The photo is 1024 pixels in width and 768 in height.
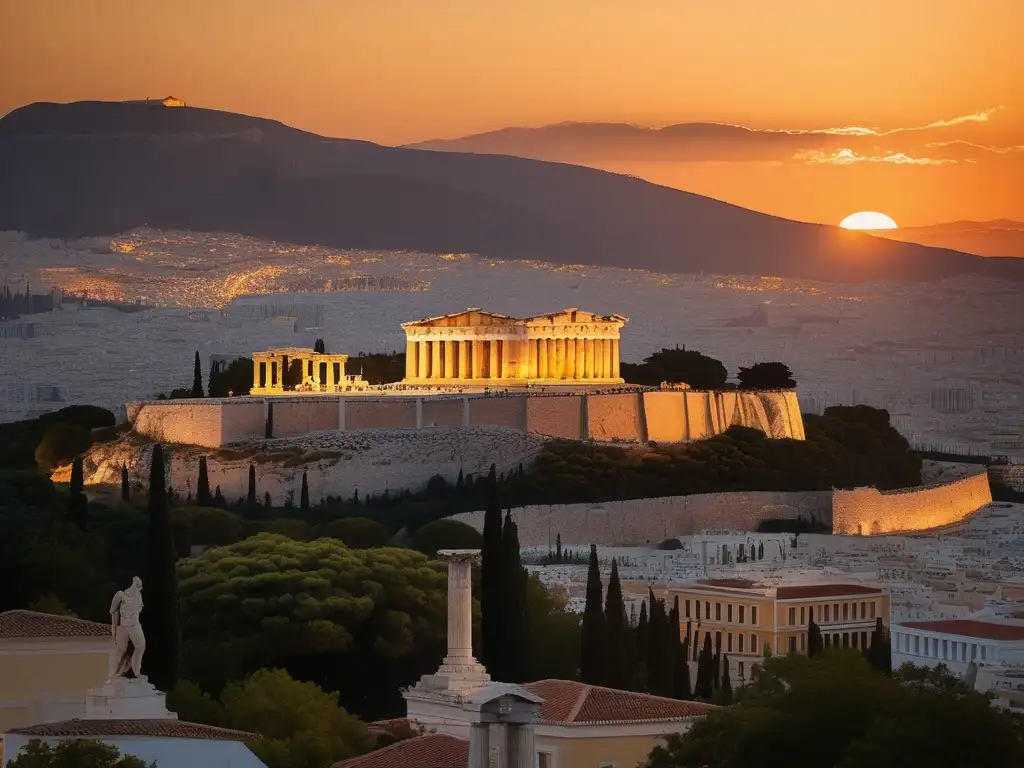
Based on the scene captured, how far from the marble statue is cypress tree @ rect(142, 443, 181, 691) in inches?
Result: 346

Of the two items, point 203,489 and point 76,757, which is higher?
point 203,489

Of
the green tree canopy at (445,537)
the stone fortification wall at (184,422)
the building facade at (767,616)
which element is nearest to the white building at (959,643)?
the building facade at (767,616)

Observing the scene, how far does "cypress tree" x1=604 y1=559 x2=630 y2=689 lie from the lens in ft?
185

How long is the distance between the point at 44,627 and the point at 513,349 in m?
63.6

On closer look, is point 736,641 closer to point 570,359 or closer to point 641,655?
point 641,655

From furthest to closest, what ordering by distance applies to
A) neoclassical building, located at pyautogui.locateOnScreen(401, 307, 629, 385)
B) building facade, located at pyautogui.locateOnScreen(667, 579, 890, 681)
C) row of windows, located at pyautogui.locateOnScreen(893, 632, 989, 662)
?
neoclassical building, located at pyautogui.locateOnScreen(401, 307, 629, 385)
building facade, located at pyautogui.locateOnScreen(667, 579, 890, 681)
row of windows, located at pyautogui.locateOnScreen(893, 632, 989, 662)

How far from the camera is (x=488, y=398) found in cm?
9925

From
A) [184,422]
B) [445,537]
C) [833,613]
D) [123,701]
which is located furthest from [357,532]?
[123,701]

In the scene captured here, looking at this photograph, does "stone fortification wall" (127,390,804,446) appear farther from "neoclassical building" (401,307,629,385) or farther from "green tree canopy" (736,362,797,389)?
"green tree canopy" (736,362,797,389)

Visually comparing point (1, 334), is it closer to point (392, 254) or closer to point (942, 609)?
point (392, 254)

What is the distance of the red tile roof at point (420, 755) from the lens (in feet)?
136

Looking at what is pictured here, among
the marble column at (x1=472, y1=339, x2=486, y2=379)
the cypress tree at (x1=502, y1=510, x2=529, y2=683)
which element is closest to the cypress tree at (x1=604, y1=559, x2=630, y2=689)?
the cypress tree at (x1=502, y1=510, x2=529, y2=683)

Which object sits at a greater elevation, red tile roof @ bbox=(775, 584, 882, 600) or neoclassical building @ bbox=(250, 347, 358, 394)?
neoclassical building @ bbox=(250, 347, 358, 394)

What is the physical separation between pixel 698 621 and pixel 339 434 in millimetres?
22718
